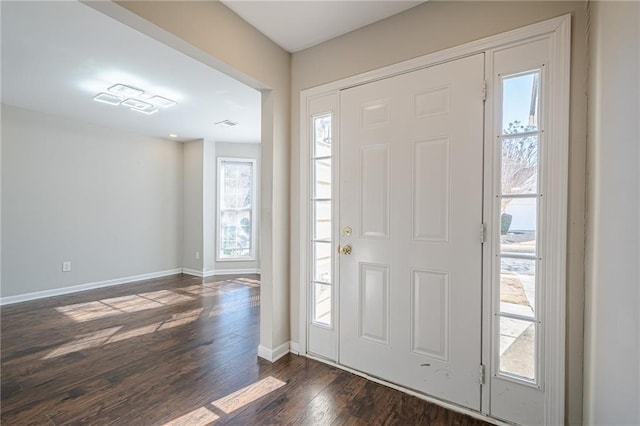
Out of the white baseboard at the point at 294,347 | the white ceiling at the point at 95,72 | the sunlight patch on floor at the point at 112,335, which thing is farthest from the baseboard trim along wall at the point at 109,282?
the white baseboard at the point at 294,347

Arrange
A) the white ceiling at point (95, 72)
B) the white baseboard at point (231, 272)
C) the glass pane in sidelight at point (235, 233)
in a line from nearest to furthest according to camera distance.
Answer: the white ceiling at point (95, 72), the white baseboard at point (231, 272), the glass pane in sidelight at point (235, 233)

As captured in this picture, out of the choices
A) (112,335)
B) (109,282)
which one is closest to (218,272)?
(109,282)

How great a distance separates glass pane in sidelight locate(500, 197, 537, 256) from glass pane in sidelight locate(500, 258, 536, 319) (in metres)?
0.07

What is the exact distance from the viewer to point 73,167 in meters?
4.45

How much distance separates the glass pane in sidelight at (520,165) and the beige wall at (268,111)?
162 centimetres

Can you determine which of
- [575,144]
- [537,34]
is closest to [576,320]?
[575,144]

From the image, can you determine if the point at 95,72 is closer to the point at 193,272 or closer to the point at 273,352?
the point at 273,352

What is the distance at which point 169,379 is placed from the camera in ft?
7.02

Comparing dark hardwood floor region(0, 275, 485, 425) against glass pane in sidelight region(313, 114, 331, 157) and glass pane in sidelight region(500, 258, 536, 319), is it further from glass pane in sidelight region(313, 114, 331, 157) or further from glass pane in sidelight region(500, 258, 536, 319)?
glass pane in sidelight region(313, 114, 331, 157)

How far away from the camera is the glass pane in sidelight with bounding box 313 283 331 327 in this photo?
93.2 inches

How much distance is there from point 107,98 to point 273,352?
3543 mm

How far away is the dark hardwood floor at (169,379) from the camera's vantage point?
174cm

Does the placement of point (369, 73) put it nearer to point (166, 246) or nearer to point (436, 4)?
point (436, 4)

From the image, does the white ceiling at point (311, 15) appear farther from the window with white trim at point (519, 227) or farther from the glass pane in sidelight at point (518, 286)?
the glass pane in sidelight at point (518, 286)
